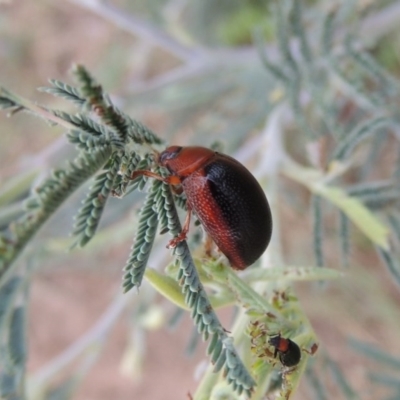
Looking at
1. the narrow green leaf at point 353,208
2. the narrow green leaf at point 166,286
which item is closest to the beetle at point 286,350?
the narrow green leaf at point 166,286

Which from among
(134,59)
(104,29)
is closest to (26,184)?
(134,59)

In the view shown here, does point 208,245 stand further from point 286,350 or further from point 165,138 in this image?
point 165,138

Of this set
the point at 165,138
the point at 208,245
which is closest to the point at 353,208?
the point at 208,245

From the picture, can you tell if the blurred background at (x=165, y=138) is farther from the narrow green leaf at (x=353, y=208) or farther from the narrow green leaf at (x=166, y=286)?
the narrow green leaf at (x=166, y=286)

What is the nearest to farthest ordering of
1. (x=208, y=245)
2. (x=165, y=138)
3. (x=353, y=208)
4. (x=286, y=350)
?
1. (x=286, y=350)
2. (x=208, y=245)
3. (x=353, y=208)
4. (x=165, y=138)

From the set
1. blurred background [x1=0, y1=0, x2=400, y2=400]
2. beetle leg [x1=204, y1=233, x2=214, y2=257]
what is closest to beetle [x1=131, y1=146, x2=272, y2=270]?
beetle leg [x1=204, y1=233, x2=214, y2=257]

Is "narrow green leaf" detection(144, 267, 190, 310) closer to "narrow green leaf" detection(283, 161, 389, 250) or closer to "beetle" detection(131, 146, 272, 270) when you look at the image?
"beetle" detection(131, 146, 272, 270)

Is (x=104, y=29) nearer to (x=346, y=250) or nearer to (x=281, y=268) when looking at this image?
(x=346, y=250)
